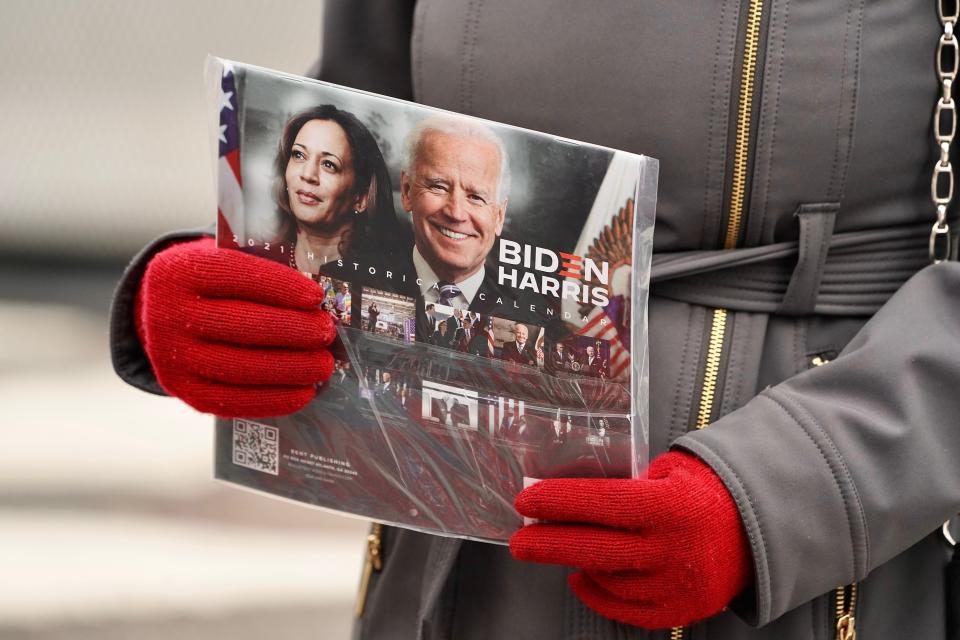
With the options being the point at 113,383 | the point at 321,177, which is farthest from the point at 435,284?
the point at 113,383

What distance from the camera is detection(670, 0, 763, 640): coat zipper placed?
27.4 inches

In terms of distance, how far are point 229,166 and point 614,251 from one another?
0.30m

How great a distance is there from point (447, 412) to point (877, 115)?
1.22 feet

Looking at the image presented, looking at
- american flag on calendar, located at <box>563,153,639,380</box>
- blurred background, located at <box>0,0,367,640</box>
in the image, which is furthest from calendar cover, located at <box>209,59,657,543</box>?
blurred background, located at <box>0,0,367,640</box>

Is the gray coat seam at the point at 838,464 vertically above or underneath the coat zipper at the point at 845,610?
above

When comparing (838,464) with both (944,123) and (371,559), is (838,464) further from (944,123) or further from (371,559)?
(371,559)

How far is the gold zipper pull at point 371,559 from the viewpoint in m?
0.91

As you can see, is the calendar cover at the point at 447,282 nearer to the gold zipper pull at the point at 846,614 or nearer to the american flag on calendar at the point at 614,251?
the american flag on calendar at the point at 614,251

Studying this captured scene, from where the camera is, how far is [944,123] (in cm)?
70

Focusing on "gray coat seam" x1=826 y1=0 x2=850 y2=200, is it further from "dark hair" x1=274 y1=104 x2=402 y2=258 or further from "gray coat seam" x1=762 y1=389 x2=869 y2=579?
"dark hair" x1=274 y1=104 x2=402 y2=258

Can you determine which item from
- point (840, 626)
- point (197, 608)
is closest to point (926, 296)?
point (840, 626)

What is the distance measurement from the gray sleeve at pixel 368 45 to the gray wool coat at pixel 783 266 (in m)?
0.09

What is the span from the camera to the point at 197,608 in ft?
5.93

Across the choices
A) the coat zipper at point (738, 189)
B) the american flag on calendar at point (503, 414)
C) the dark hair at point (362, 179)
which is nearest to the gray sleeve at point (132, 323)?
the dark hair at point (362, 179)
